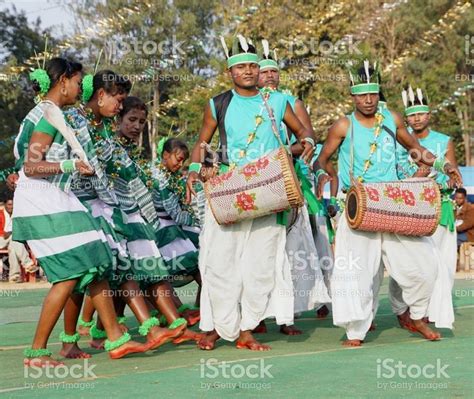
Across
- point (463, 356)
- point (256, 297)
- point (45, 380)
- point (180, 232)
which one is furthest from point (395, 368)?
point (180, 232)

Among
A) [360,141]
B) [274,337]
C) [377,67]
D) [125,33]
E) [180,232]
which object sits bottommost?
[274,337]

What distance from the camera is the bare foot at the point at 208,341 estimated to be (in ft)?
25.7

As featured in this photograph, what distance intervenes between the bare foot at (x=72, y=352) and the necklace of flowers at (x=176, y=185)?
7.27 ft

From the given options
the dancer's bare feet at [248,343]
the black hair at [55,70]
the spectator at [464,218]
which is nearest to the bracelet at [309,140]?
the dancer's bare feet at [248,343]

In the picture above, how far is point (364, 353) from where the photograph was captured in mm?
7410

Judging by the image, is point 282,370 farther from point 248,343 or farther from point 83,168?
point 83,168

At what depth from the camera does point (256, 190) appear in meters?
7.53

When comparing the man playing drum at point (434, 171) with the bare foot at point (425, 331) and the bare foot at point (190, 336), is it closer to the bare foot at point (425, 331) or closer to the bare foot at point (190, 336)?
the bare foot at point (425, 331)

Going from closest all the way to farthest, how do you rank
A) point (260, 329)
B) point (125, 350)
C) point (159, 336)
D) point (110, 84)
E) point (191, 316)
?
point (125, 350)
point (159, 336)
point (110, 84)
point (260, 329)
point (191, 316)

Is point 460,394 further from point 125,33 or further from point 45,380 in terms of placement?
point 125,33

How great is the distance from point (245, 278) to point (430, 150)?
2827 millimetres

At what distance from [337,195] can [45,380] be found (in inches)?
143

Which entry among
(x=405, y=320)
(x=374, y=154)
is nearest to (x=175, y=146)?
(x=374, y=154)

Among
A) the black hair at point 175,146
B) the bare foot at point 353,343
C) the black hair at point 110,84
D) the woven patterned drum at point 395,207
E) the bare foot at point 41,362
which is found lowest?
the bare foot at point 353,343
